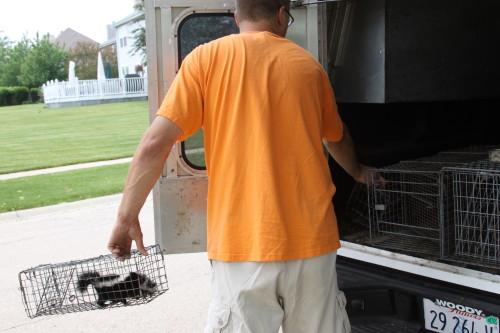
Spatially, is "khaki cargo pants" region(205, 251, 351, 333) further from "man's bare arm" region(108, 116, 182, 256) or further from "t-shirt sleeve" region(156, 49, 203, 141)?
"t-shirt sleeve" region(156, 49, 203, 141)

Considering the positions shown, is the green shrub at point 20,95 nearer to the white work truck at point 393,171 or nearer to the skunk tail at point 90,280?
the white work truck at point 393,171

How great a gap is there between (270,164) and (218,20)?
4.59 ft

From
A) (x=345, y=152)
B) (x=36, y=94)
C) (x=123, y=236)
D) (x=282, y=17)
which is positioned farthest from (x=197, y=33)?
(x=36, y=94)

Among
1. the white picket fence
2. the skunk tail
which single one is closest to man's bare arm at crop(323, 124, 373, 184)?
the skunk tail

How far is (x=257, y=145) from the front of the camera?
86.5 inches

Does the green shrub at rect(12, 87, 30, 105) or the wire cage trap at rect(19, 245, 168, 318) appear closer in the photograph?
the wire cage trap at rect(19, 245, 168, 318)

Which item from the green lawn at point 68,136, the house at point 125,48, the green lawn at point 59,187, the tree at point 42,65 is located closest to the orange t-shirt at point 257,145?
the green lawn at point 59,187

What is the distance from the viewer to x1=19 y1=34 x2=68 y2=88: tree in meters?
46.2

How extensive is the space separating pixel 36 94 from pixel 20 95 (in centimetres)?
228

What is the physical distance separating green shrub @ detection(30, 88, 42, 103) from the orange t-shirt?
4606 cm

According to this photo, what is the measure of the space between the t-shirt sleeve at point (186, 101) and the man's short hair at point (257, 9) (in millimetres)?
277

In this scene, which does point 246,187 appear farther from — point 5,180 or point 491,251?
point 5,180

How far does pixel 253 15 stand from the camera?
2375 millimetres

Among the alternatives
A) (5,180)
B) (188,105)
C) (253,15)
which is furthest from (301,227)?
(5,180)
